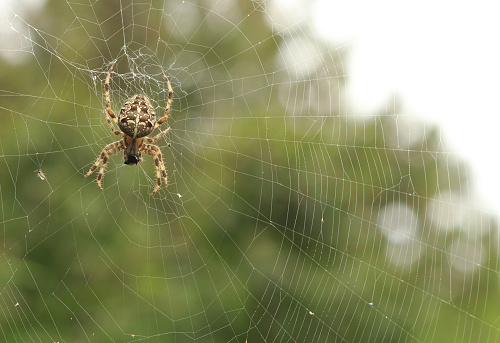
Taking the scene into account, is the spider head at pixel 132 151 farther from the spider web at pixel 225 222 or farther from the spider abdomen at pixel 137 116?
the spider web at pixel 225 222

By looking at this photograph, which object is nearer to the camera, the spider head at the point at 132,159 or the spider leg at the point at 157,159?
the spider head at the point at 132,159

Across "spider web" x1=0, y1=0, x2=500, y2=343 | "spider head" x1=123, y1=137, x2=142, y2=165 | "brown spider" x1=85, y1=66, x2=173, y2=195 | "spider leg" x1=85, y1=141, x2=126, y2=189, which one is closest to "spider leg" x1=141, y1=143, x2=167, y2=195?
"brown spider" x1=85, y1=66, x2=173, y2=195

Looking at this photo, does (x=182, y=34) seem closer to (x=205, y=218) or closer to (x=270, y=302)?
(x=205, y=218)

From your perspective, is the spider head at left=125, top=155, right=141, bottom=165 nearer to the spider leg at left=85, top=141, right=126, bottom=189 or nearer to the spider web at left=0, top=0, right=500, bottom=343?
the spider leg at left=85, top=141, right=126, bottom=189

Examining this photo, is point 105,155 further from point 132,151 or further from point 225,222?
point 225,222

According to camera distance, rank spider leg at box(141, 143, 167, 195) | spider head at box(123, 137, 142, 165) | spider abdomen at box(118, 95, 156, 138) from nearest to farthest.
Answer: spider abdomen at box(118, 95, 156, 138) < spider head at box(123, 137, 142, 165) < spider leg at box(141, 143, 167, 195)

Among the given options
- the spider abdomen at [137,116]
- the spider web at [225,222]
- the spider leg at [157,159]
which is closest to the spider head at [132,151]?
the spider leg at [157,159]

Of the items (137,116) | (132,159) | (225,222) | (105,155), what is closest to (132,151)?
(132,159)
